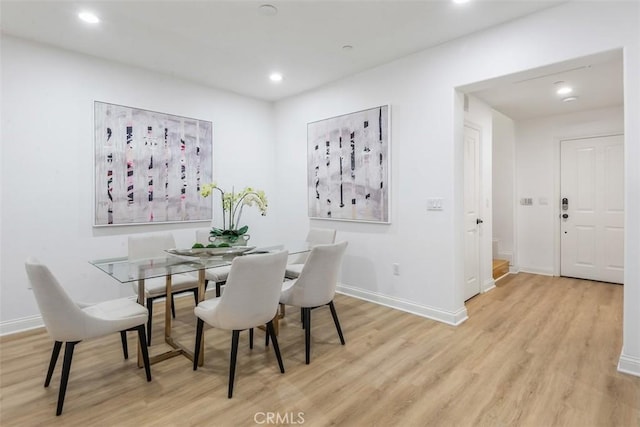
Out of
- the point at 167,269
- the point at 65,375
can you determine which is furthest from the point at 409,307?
the point at 65,375

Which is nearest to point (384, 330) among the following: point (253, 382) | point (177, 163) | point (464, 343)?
point (464, 343)

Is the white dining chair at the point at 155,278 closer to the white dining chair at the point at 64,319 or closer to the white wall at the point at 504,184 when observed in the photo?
the white dining chair at the point at 64,319

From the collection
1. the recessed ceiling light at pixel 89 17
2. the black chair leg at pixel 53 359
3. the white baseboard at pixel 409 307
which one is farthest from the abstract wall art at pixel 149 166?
the white baseboard at pixel 409 307

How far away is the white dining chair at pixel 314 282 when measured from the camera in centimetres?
246

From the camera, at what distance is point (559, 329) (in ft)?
10.1

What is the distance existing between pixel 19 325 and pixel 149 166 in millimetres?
1885

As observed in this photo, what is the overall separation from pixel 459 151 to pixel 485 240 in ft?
5.67

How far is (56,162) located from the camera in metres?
3.19

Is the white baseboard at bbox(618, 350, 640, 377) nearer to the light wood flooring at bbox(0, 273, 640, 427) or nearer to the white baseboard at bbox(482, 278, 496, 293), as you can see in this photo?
the light wood flooring at bbox(0, 273, 640, 427)

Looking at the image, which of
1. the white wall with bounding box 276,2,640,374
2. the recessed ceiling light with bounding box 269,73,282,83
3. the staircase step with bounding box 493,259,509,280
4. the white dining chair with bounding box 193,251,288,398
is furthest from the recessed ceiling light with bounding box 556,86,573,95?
the white dining chair with bounding box 193,251,288,398

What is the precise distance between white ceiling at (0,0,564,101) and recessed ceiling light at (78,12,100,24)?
5 centimetres

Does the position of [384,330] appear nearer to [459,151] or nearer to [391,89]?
[459,151]

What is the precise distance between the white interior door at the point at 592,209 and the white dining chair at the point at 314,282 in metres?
4.24

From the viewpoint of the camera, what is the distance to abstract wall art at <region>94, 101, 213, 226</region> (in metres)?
3.45
